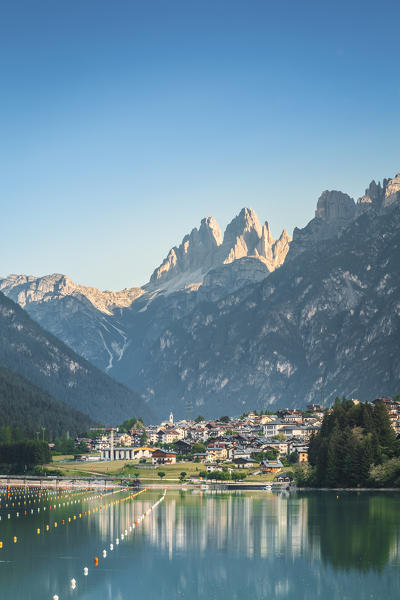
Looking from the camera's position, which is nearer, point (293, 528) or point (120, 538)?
point (120, 538)

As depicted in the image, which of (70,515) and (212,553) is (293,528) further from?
(70,515)

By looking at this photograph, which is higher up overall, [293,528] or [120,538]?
[120,538]

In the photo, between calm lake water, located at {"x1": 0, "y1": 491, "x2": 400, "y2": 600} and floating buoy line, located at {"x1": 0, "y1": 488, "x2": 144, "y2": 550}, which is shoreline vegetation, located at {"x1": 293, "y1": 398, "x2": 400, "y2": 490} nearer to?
calm lake water, located at {"x1": 0, "y1": 491, "x2": 400, "y2": 600}

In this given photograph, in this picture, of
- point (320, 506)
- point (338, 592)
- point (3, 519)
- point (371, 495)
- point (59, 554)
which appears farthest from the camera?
point (371, 495)

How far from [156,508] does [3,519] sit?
90.6 feet

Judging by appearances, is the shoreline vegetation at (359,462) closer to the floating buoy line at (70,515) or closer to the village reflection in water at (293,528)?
the village reflection in water at (293,528)

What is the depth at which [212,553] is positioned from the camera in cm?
10856

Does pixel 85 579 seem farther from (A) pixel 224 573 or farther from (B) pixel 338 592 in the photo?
(B) pixel 338 592

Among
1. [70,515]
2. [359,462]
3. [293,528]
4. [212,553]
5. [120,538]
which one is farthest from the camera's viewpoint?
[359,462]

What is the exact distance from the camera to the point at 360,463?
18900cm

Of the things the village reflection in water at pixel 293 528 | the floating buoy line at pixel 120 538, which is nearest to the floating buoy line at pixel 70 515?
the floating buoy line at pixel 120 538

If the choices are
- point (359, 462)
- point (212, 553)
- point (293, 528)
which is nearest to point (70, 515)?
point (293, 528)

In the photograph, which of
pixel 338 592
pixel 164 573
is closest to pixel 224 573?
pixel 164 573

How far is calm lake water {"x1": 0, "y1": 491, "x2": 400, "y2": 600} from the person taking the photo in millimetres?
88812
